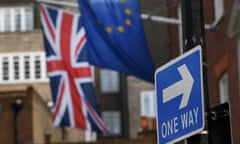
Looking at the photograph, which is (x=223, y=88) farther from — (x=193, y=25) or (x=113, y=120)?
(x=113, y=120)

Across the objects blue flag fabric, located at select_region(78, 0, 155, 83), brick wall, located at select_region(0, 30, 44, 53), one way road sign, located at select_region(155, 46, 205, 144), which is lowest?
one way road sign, located at select_region(155, 46, 205, 144)

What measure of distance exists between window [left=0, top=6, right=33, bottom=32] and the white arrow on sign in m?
45.3

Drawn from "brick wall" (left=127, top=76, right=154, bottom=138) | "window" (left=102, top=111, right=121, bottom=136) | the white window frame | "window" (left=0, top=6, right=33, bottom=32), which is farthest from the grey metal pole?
"window" (left=0, top=6, right=33, bottom=32)

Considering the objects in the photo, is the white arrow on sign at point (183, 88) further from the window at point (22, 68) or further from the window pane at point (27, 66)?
the window pane at point (27, 66)

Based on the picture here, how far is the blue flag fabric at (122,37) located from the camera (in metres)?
19.0

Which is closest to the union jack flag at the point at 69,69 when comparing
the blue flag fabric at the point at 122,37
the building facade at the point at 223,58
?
the blue flag fabric at the point at 122,37

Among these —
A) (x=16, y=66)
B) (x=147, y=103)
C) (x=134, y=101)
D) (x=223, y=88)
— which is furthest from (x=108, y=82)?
(x=223, y=88)

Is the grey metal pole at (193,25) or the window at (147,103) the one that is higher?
the window at (147,103)

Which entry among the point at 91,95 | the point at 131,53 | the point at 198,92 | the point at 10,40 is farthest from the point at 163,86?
the point at 10,40

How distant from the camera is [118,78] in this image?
52.4m

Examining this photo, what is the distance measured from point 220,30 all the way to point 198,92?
46.4 ft

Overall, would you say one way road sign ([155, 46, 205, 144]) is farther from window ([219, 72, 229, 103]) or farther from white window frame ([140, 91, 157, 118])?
white window frame ([140, 91, 157, 118])

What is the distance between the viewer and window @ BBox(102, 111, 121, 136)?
5125cm

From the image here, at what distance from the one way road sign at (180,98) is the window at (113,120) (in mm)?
44928
